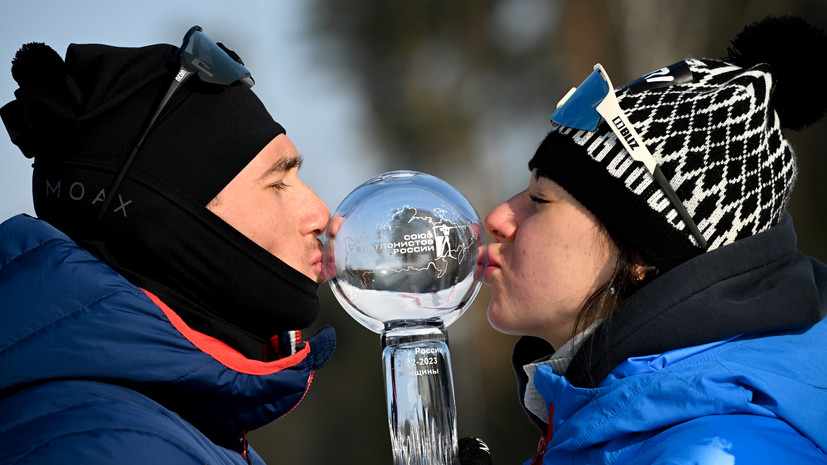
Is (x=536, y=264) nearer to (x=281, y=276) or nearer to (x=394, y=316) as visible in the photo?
(x=394, y=316)

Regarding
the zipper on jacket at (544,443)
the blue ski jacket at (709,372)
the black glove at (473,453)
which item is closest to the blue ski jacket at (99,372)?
the black glove at (473,453)

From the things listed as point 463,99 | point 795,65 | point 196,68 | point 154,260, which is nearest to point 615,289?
point 795,65

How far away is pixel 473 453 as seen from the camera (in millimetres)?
2066

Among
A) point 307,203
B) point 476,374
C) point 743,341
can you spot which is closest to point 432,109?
point 476,374

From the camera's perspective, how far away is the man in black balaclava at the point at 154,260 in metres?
1.70

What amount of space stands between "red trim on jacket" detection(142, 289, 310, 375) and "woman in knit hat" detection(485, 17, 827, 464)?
72 cm

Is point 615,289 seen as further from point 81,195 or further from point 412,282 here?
point 81,195

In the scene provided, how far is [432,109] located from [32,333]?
8393 mm

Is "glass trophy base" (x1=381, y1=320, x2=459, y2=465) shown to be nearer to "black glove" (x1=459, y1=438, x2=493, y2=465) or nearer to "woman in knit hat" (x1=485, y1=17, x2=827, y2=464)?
"black glove" (x1=459, y1=438, x2=493, y2=465)

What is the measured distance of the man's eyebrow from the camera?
8.12 ft

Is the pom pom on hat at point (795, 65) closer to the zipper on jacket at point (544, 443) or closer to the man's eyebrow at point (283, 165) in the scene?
the zipper on jacket at point (544, 443)

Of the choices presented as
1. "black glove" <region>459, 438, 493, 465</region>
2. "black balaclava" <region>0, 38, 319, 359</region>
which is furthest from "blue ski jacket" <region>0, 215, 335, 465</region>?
"black glove" <region>459, 438, 493, 465</region>

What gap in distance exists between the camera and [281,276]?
2.34m

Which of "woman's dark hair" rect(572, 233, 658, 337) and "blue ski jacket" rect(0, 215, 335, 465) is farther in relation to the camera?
"woman's dark hair" rect(572, 233, 658, 337)
